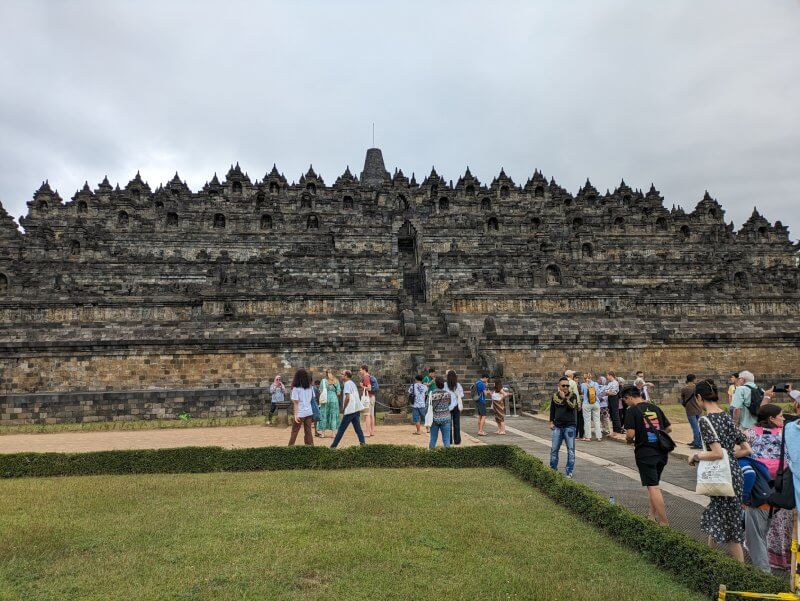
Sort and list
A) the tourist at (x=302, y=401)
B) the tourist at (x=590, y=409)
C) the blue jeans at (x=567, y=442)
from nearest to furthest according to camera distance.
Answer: the blue jeans at (x=567, y=442), the tourist at (x=302, y=401), the tourist at (x=590, y=409)

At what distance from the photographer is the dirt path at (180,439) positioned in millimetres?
13188

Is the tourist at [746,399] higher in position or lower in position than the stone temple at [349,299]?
lower

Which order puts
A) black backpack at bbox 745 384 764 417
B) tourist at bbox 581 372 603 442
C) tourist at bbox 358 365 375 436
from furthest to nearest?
tourist at bbox 358 365 375 436
tourist at bbox 581 372 603 442
black backpack at bbox 745 384 764 417

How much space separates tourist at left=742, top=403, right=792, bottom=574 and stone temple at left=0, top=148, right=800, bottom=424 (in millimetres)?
13221

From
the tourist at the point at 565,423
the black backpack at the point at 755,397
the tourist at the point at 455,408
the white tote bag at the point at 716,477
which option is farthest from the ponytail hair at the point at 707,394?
the tourist at the point at 455,408

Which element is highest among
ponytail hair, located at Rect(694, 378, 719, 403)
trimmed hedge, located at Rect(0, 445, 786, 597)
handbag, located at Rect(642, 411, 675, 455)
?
ponytail hair, located at Rect(694, 378, 719, 403)

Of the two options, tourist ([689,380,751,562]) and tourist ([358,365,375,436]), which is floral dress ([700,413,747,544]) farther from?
tourist ([358,365,375,436])

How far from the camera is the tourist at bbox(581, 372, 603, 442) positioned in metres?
13.8

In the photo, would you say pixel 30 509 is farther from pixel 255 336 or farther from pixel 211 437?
pixel 255 336

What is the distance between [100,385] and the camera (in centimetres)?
2139

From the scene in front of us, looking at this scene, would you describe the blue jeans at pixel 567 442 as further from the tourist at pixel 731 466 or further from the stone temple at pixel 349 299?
the stone temple at pixel 349 299

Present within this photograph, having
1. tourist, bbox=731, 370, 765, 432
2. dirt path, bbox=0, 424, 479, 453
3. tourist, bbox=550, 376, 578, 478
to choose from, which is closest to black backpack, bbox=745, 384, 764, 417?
tourist, bbox=731, 370, 765, 432

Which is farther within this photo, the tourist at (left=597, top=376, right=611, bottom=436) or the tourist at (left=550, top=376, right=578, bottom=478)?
the tourist at (left=597, top=376, right=611, bottom=436)

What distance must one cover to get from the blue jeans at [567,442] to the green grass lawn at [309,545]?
109 centimetres
